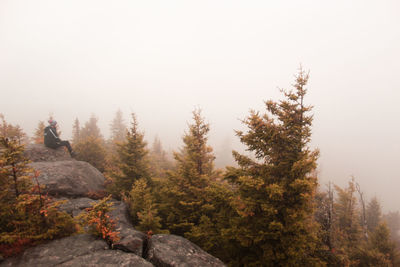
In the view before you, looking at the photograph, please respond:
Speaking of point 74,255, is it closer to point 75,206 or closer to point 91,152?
point 75,206

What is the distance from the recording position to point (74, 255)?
619 cm

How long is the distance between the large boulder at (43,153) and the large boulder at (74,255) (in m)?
11.9

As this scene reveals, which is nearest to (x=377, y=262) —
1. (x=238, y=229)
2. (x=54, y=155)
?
(x=238, y=229)

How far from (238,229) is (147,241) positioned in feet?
13.7

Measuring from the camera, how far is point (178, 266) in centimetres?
652

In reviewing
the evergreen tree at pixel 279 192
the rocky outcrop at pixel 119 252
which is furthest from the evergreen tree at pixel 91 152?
the evergreen tree at pixel 279 192

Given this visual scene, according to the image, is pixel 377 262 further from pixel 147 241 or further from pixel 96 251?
pixel 96 251

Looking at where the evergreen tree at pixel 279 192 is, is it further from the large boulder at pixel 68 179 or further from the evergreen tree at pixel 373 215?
the evergreen tree at pixel 373 215

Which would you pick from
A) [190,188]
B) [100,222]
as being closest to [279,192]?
[190,188]

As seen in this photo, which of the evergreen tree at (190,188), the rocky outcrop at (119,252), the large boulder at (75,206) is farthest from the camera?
the evergreen tree at (190,188)

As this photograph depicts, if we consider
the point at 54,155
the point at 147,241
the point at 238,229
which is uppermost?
the point at 54,155

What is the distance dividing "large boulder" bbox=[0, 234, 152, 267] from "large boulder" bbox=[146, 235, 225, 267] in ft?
1.90

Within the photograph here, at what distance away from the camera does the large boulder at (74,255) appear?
5.83m

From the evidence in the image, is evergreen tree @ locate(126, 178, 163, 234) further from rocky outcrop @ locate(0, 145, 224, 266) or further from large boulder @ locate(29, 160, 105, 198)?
large boulder @ locate(29, 160, 105, 198)
